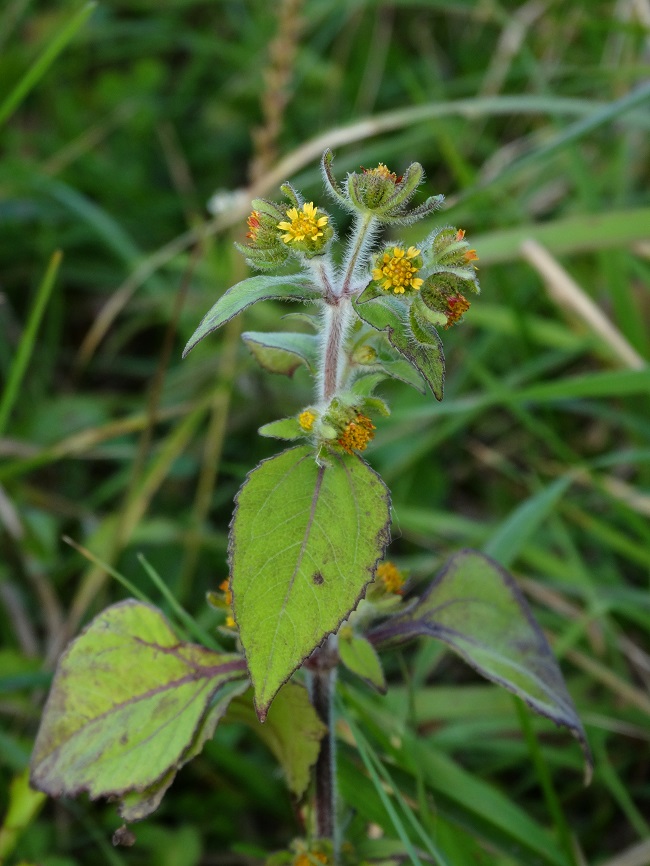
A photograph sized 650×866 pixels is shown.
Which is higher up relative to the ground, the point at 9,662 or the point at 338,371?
the point at 338,371

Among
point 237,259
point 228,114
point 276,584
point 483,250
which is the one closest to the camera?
point 276,584

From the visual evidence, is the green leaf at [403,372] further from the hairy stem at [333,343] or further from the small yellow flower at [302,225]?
the small yellow flower at [302,225]

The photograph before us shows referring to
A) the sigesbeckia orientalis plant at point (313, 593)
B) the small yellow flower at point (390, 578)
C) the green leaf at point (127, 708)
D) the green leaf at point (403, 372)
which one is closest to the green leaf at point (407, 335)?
the sigesbeckia orientalis plant at point (313, 593)

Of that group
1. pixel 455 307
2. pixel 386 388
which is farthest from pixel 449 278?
pixel 386 388

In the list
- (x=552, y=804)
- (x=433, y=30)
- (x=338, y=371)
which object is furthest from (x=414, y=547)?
(x=433, y=30)

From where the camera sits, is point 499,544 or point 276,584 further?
point 499,544

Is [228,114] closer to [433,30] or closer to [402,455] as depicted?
[433,30]

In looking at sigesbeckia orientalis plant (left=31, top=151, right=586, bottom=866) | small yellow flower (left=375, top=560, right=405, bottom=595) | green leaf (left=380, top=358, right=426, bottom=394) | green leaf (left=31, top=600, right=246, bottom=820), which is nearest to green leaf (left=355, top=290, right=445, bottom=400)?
sigesbeckia orientalis plant (left=31, top=151, right=586, bottom=866)

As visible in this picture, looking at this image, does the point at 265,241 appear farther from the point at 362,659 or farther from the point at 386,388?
the point at 386,388
